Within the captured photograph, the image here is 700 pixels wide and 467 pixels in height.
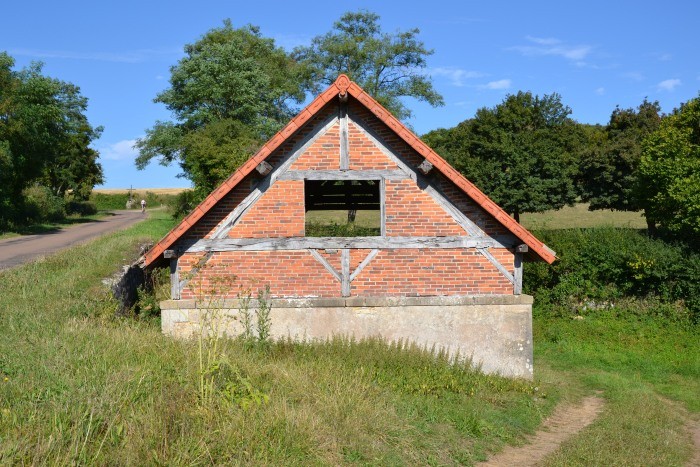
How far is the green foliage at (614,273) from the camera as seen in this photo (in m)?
19.1

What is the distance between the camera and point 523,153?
40.7 metres

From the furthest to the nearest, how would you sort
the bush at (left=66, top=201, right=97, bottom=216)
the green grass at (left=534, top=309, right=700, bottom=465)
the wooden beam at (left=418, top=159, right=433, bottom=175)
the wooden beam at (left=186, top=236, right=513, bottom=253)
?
1. the bush at (left=66, top=201, right=97, bottom=216)
2. the wooden beam at (left=186, top=236, right=513, bottom=253)
3. the wooden beam at (left=418, top=159, right=433, bottom=175)
4. the green grass at (left=534, top=309, right=700, bottom=465)

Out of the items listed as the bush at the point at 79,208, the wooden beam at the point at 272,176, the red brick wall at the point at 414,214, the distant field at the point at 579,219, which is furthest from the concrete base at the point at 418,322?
the bush at the point at 79,208

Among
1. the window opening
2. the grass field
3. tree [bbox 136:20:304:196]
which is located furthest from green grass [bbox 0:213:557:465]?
tree [bbox 136:20:304:196]

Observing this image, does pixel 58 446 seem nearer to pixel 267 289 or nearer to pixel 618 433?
pixel 267 289

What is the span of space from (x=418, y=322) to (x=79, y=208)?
52.7 m

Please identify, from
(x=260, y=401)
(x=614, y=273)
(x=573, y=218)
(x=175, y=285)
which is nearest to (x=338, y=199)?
(x=175, y=285)

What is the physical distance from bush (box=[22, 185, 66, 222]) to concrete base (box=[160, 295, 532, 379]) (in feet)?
105

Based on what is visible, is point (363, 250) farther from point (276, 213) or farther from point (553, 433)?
→ point (553, 433)

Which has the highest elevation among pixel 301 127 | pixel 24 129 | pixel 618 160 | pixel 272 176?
pixel 24 129

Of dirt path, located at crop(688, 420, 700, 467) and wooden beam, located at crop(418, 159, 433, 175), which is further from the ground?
wooden beam, located at crop(418, 159, 433, 175)

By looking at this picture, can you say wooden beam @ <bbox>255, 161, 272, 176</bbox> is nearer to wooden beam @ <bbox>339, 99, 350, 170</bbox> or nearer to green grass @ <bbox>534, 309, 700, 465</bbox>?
wooden beam @ <bbox>339, 99, 350, 170</bbox>

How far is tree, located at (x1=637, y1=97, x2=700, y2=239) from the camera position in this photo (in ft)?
67.1

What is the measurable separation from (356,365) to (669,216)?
16168mm
